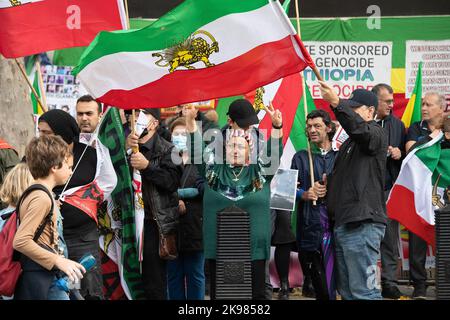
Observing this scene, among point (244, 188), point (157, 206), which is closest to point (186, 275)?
Result: point (157, 206)

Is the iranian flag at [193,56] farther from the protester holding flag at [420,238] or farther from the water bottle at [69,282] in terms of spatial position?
the protester holding flag at [420,238]

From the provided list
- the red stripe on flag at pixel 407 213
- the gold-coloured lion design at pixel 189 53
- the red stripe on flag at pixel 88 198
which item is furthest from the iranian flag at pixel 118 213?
the red stripe on flag at pixel 407 213

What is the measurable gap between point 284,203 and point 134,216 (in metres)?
1.99

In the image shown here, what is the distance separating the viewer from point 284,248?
37.5ft

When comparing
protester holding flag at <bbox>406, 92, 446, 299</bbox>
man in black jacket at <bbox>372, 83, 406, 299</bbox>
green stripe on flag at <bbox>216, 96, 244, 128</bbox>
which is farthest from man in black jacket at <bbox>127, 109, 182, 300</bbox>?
green stripe on flag at <bbox>216, 96, 244, 128</bbox>

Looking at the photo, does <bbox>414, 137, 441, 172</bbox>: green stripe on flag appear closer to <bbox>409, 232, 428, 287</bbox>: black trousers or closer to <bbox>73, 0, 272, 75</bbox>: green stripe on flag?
<bbox>409, 232, 428, 287</bbox>: black trousers

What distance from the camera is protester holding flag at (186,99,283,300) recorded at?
8.95 metres

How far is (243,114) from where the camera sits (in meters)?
9.30

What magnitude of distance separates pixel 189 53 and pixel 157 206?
1506mm

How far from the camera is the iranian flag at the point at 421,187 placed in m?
10.5

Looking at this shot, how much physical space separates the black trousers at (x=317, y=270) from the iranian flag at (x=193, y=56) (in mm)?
2552

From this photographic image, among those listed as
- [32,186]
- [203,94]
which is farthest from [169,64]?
[32,186]

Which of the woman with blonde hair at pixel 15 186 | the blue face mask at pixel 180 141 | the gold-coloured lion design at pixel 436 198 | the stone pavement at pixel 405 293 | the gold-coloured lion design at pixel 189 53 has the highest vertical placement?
the gold-coloured lion design at pixel 189 53
